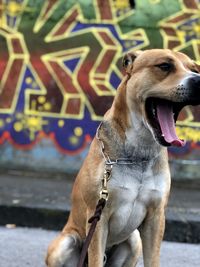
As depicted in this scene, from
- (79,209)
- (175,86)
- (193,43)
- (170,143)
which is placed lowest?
(79,209)

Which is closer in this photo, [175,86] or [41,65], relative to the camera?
[175,86]

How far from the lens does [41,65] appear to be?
905cm

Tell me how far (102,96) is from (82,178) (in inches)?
191

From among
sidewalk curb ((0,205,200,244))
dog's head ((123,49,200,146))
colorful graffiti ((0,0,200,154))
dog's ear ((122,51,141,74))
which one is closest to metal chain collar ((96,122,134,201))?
dog's head ((123,49,200,146))

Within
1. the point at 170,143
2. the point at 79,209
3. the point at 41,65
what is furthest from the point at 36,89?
the point at 170,143

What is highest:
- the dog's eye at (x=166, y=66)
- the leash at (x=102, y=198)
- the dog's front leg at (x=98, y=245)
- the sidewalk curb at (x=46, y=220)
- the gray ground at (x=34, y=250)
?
the dog's eye at (x=166, y=66)

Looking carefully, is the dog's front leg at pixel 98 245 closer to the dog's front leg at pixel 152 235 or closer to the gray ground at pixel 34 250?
the dog's front leg at pixel 152 235

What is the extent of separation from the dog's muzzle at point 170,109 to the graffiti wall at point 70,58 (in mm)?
5047

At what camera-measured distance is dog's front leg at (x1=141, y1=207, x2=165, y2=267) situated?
13.8ft

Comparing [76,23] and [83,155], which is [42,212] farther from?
[76,23]

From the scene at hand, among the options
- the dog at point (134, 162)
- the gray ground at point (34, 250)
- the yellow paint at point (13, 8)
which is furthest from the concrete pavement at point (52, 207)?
the yellow paint at point (13, 8)

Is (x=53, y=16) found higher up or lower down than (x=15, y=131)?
higher up

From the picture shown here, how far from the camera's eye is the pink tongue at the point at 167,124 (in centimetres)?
375

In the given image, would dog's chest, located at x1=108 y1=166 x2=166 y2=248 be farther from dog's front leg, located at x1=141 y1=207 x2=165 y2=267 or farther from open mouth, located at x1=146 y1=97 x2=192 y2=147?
open mouth, located at x1=146 y1=97 x2=192 y2=147
